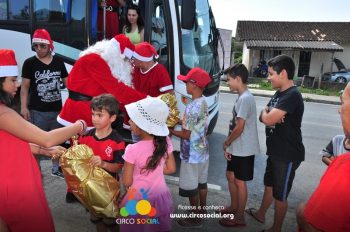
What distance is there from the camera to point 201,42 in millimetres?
5297

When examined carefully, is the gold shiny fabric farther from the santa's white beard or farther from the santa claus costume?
the santa's white beard

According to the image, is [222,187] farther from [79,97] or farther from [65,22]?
[65,22]

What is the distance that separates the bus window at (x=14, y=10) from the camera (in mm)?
5246

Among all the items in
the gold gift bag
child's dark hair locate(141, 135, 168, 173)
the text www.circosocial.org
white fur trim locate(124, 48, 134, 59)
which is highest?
white fur trim locate(124, 48, 134, 59)

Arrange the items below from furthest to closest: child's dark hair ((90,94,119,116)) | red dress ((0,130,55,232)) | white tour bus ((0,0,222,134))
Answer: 1. white tour bus ((0,0,222,134))
2. child's dark hair ((90,94,119,116))
3. red dress ((0,130,55,232))

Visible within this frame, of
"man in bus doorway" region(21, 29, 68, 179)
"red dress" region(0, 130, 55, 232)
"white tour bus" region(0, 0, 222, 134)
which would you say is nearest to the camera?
"red dress" region(0, 130, 55, 232)

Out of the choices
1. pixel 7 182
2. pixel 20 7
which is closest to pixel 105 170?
pixel 7 182

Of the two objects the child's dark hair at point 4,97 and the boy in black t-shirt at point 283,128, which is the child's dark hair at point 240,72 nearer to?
the boy in black t-shirt at point 283,128

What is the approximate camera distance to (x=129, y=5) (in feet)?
16.7

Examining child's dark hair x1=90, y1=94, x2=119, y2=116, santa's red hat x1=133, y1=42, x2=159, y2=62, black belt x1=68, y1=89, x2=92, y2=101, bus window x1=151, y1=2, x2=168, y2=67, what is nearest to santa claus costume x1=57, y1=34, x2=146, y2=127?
black belt x1=68, y1=89, x2=92, y2=101

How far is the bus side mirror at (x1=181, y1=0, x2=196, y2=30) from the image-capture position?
14.2ft

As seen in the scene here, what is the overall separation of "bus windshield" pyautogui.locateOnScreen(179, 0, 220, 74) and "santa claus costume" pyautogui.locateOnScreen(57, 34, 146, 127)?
1574 millimetres

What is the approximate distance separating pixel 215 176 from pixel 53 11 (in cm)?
345

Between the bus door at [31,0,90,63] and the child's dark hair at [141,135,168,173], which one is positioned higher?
the bus door at [31,0,90,63]
